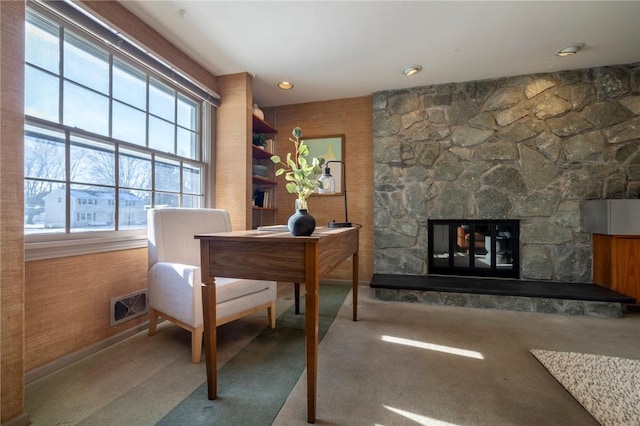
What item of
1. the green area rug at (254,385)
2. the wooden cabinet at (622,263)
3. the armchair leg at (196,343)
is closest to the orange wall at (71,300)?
→ the armchair leg at (196,343)

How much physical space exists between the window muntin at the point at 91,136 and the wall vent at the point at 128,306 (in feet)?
1.68

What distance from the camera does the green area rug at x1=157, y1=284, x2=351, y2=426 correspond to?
117cm

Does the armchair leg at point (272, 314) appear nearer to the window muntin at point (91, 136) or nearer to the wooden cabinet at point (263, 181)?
the window muntin at point (91, 136)

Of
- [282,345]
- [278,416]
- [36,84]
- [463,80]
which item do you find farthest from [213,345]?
[463,80]

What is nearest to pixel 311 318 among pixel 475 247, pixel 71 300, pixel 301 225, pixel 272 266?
pixel 272 266

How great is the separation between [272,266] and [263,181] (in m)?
2.55

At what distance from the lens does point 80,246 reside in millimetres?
1680

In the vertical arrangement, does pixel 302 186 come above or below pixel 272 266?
above

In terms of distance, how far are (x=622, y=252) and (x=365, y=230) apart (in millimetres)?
2452

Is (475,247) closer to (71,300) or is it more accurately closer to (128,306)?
(128,306)

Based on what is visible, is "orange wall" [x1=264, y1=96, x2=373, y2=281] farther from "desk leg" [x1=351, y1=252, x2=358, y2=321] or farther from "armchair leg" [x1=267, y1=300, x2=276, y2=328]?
"armchair leg" [x1=267, y1=300, x2=276, y2=328]

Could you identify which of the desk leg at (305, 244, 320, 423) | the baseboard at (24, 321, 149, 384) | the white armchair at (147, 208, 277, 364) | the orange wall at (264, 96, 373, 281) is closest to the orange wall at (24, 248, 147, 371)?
the baseboard at (24, 321, 149, 384)

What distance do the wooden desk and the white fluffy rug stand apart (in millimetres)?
1317

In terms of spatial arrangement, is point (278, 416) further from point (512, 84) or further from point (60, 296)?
point (512, 84)
